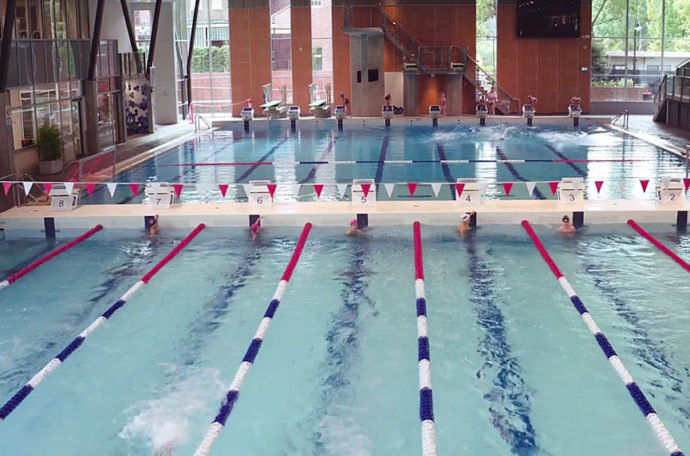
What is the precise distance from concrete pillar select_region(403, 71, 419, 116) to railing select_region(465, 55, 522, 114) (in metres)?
1.61

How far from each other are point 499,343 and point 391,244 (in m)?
3.32

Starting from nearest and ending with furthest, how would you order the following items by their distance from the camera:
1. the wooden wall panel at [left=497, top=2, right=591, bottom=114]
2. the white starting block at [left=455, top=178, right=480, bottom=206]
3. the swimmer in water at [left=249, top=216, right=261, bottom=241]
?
the swimmer in water at [left=249, top=216, right=261, bottom=241] < the white starting block at [left=455, top=178, right=480, bottom=206] < the wooden wall panel at [left=497, top=2, right=591, bottom=114]

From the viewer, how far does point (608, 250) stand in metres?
9.73

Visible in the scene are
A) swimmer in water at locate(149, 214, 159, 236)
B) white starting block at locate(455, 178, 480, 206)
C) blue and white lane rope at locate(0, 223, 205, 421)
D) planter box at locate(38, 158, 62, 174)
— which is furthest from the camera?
planter box at locate(38, 158, 62, 174)

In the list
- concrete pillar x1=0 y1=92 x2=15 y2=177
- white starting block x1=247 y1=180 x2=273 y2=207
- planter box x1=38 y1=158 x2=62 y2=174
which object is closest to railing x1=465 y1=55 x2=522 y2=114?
planter box x1=38 y1=158 x2=62 y2=174

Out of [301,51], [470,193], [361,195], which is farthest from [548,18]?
[361,195]

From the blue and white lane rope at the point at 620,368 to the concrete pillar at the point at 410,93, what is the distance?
17.3m

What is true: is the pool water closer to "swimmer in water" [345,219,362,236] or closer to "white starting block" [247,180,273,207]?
"swimmer in water" [345,219,362,236]

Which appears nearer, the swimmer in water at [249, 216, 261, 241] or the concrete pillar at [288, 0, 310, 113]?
the swimmer in water at [249, 216, 261, 241]

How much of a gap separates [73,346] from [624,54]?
25806 mm

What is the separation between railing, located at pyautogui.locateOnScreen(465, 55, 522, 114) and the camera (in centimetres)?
2678

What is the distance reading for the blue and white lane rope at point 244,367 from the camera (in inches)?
191

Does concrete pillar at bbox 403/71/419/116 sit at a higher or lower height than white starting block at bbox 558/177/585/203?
higher

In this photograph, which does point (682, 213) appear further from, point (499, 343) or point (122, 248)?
point (122, 248)
